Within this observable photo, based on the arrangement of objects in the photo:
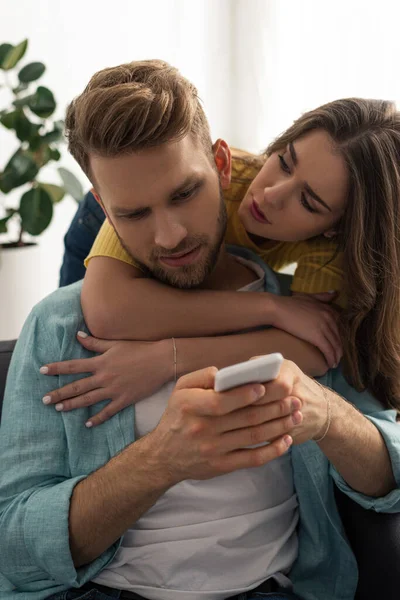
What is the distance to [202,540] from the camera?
1177 millimetres

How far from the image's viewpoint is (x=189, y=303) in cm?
128

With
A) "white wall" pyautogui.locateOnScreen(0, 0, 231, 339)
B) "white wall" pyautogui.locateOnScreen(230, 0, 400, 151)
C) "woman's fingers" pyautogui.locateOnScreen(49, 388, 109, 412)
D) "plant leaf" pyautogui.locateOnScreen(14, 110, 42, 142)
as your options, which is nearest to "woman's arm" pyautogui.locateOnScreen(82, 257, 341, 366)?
"woman's fingers" pyautogui.locateOnScreen(49, 388, 109, 412)

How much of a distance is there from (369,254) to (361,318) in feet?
0.39

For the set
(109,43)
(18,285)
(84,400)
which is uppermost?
(109,43)

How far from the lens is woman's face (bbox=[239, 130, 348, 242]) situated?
1289 mm

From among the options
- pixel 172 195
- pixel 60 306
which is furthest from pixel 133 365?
pixel 172 195

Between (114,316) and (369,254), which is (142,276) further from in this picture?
(369,254)

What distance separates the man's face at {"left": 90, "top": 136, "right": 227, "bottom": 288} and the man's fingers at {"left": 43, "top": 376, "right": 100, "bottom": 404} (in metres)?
0.23

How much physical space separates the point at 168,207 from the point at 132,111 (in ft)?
0.54

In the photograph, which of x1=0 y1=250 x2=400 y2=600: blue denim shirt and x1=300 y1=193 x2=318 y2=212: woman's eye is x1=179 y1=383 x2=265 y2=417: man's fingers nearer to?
x1=0 y1=250 x2=400 y2=600: blue denim shirt

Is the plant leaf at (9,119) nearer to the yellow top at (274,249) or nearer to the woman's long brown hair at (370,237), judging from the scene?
the yellow top at (274,249)

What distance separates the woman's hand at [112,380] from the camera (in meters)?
1.21

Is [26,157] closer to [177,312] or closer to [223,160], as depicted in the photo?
[223,160]

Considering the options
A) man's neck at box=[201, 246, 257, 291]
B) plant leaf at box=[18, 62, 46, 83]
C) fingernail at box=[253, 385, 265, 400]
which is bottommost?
man's neck at box=[201, 246, 257, 291]
